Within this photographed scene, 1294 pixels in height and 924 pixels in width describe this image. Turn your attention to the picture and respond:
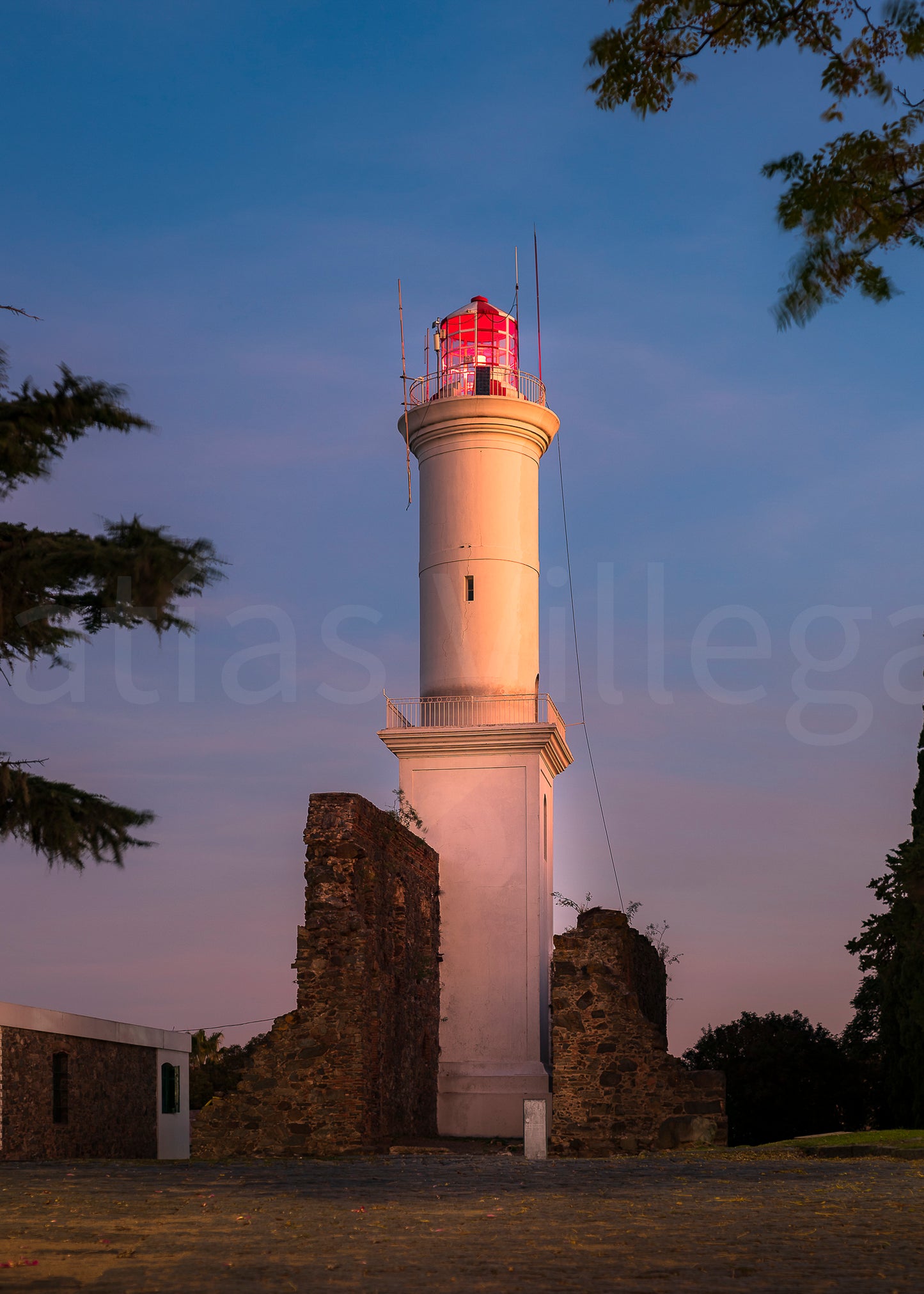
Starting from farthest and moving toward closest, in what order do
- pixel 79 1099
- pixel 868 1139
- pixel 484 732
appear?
pixel 484 732
pixel 79 1099
pixel 868 1139

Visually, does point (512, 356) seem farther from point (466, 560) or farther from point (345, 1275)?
point (345, 1275)

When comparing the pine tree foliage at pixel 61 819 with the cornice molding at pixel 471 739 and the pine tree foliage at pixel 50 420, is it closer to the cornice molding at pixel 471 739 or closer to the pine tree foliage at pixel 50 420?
the pine tree foliage at pixel 50 420

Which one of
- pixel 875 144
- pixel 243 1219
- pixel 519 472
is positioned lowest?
pixel 243 1219

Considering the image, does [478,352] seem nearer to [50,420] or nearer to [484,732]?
[484,732]

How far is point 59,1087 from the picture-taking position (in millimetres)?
22578

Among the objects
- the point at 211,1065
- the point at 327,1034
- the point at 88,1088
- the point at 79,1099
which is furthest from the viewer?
the point at 211,1065

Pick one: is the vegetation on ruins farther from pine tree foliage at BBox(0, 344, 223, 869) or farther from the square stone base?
pine tree foliage at BBox(0, 344, 223, 869)

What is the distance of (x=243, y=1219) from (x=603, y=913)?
39.9 feet

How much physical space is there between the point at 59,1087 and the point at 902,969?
13.5 m

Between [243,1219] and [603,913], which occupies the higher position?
[603,913]

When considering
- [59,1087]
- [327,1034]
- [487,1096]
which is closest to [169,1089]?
[59,1087]

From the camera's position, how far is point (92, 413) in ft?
25.1

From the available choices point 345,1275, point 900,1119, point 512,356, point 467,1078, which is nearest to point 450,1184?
point 345,1275

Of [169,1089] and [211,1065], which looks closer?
[169,1089]
